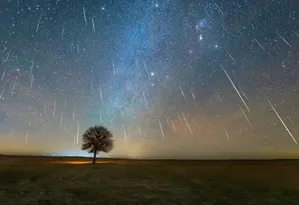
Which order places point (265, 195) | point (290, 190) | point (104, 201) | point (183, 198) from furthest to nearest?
point (290, 190) → point (265, 195) → point (183, 198) → point (104, 201)

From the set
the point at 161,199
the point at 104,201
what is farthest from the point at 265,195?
the point at 104,201

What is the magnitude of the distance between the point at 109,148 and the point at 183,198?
52.4 m

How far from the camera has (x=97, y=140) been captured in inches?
2906

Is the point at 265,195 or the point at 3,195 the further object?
the point at 265,195

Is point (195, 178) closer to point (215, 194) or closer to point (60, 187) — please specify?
point (215, 194)

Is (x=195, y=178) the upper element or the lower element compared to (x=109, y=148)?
lower

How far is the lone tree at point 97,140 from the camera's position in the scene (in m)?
73.8

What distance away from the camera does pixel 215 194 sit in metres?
26.6

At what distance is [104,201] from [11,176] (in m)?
20.7

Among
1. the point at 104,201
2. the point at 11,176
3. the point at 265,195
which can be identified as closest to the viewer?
the point at 104,201

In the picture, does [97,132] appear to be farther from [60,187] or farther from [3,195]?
[3,195]

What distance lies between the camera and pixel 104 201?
22703mm

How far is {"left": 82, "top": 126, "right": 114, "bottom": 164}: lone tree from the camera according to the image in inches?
2904

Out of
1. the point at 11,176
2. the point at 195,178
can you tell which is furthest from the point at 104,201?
the point at 11,176
